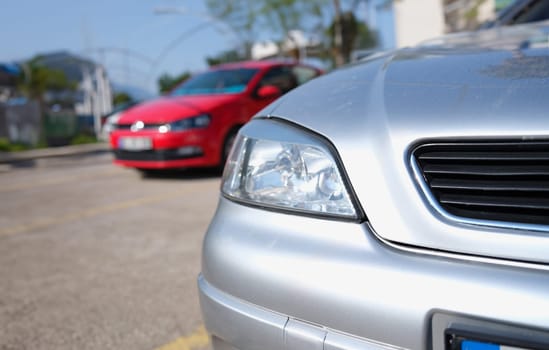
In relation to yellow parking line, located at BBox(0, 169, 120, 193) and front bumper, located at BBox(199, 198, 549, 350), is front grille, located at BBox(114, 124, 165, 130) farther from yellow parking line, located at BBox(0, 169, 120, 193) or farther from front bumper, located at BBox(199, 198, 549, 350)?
front bumper, located at BBox(199, 198, 549, 350)

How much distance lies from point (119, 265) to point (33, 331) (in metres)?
0.74

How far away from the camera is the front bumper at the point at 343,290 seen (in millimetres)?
820

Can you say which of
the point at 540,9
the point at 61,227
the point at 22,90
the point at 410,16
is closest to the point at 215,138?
the point at 61,227

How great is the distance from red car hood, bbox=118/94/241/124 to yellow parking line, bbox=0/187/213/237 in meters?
0.97

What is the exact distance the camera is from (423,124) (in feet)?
3.26

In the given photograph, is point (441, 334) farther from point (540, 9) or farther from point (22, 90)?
point (22, 90)

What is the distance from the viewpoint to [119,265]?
2645 mm

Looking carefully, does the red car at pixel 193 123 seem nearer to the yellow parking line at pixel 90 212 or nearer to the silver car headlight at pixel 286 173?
the yellow parking line at pixel 90 212

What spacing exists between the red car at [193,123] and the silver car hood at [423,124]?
4.15 metres

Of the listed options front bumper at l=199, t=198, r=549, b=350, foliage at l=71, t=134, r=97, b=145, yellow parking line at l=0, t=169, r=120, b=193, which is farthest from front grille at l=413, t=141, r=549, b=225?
foliage at l=71, t=134, r=97, b=145

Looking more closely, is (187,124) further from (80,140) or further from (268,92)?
(80,140)

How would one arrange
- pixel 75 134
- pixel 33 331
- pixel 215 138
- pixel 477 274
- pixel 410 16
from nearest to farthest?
pixel 477 274 → pixel 33 331 → pixel 215 138 → pixel 75 134 → pixel 410 16

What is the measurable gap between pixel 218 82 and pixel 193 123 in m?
1.04

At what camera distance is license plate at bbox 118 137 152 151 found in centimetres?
540
